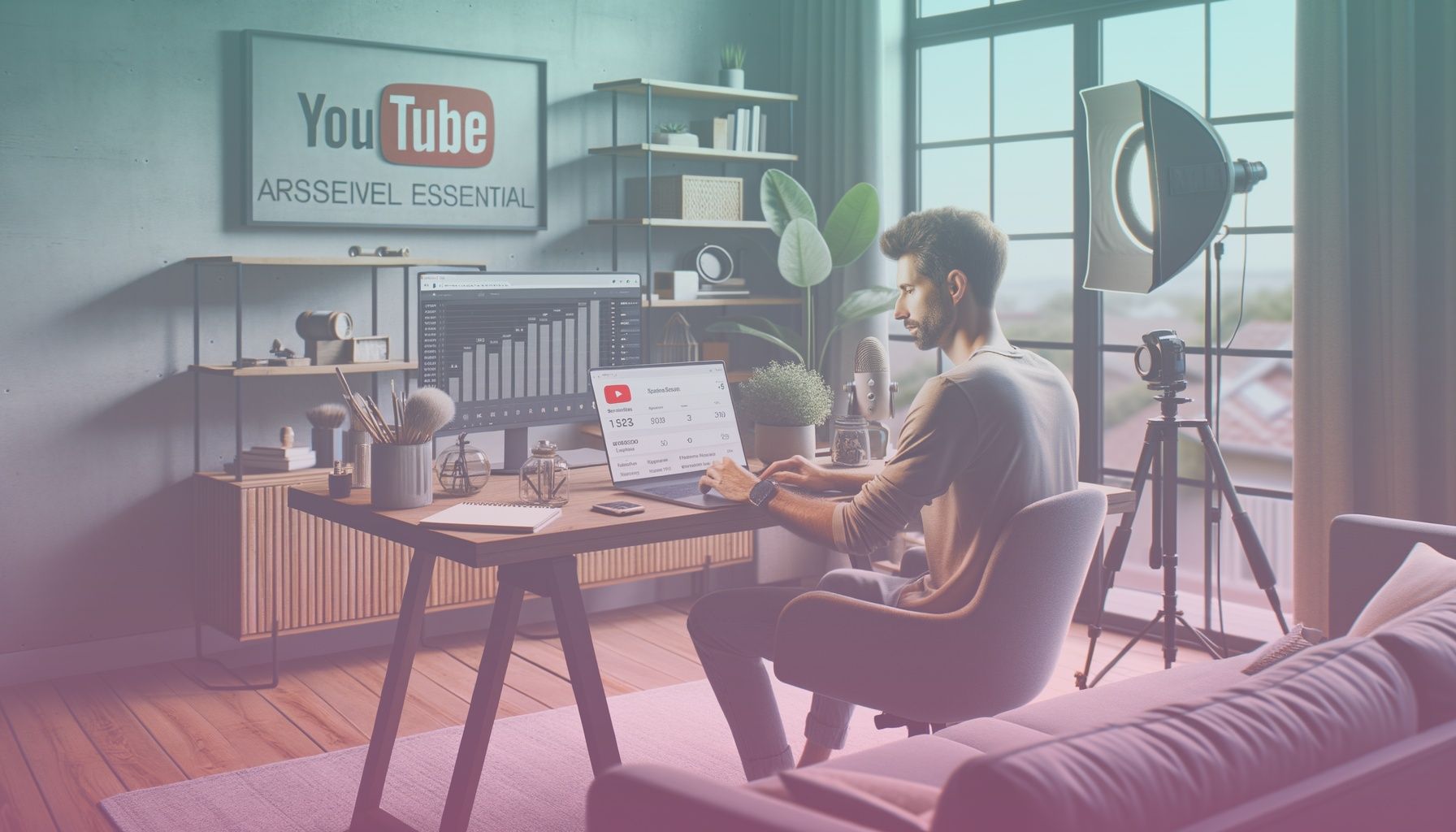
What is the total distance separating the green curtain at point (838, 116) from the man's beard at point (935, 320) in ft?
8.35

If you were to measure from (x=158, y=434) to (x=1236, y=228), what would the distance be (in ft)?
11.4

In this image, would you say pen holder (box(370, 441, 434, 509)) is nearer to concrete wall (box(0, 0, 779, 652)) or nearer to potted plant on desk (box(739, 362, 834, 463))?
potted plant on desk (box(739, 362, 834, 463))

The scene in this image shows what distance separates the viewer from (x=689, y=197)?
16.2 feet

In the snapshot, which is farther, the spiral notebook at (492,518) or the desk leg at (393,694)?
the desk leg at (393,694)

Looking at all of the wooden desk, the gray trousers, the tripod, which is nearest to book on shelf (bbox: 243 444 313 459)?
the wooden desk

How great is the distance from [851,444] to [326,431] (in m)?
1.84

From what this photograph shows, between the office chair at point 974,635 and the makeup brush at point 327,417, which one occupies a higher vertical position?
the makeup brush at point 327,417

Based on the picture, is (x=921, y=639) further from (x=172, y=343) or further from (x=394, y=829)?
(x=172, y=343)

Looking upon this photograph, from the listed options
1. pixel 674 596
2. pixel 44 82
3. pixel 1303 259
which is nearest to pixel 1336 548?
pixel 1303 259

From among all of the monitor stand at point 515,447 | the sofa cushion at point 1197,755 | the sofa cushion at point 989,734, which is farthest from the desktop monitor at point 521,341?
the sofa cushion at point 1197,755

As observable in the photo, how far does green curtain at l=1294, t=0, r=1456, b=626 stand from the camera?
3637 mm

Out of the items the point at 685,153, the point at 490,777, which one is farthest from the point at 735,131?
the point at 490,777

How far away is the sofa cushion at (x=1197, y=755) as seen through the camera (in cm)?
120

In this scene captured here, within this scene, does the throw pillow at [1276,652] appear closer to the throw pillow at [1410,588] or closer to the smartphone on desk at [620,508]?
the throw pillow at [1410,588]
